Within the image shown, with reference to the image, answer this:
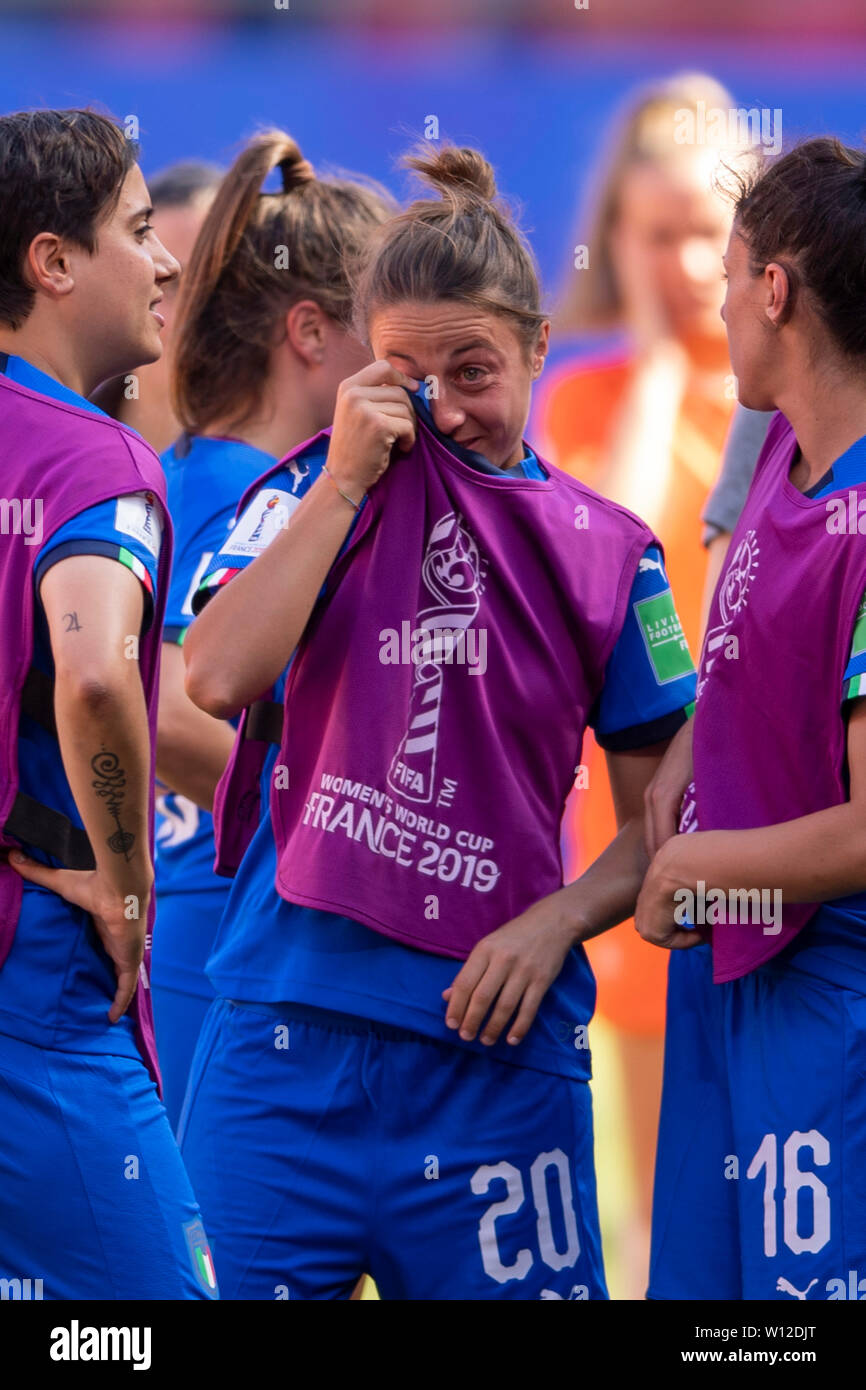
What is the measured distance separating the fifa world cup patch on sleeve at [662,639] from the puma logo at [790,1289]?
2.45 feet

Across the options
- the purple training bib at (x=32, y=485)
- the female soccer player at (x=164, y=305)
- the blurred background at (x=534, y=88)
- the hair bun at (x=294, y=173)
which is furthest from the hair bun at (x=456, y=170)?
the blurred background at (x=534, y=88)

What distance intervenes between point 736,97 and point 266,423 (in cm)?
232

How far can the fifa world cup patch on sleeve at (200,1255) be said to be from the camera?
191cm

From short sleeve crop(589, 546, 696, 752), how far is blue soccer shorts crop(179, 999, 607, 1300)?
1.53 ft

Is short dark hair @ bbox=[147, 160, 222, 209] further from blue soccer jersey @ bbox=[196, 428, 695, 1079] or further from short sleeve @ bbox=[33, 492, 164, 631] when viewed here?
short sleeve @ bbox=[33, 492, 164, 631]

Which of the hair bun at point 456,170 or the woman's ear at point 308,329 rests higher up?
the woman's ear at point 308,329

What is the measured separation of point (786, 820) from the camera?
6.56 feet

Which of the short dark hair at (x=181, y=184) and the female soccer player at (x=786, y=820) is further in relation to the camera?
the short dark hair at (x=181, y=184)

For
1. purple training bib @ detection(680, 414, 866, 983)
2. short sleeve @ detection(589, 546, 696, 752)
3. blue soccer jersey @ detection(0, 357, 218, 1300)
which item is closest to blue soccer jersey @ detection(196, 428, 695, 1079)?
short sleeve @ detection(589, 546, 696, 752)

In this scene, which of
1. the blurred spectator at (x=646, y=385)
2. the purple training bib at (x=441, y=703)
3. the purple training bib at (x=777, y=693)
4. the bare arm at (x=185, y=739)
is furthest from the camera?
the blurred spectator at (x=646, y=385)

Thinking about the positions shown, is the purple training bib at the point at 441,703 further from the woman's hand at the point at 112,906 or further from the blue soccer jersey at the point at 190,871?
the blue soccer jersey at the point at 190,871

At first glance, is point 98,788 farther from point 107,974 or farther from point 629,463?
point 629,463

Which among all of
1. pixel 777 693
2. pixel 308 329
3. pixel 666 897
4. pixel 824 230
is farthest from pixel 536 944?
pixel 308 329
